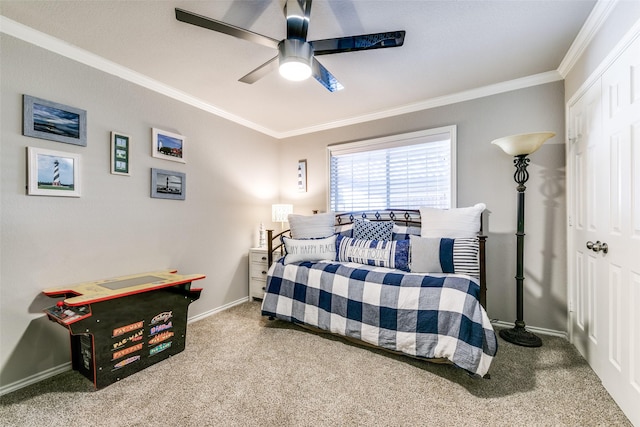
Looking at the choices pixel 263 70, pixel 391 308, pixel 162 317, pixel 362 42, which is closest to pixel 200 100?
pixel 263 70

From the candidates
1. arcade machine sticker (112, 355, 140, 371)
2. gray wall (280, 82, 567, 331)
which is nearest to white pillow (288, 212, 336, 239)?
gray wall (280, 82, 567, 331)

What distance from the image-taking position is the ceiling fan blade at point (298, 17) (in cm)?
150

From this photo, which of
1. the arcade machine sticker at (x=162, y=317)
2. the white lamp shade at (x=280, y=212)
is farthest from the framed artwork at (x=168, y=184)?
the white lamp shade at (x=280, y=212)

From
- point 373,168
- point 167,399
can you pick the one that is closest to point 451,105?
point 373,168

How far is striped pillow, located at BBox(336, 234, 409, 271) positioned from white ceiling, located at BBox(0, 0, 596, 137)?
1.56 metres

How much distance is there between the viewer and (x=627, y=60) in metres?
1.46

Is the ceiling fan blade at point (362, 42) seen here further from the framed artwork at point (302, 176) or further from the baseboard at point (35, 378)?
the baseboard at point (35, 378)

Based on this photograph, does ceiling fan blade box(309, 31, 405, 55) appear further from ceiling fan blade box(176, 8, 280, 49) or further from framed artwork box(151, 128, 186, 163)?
framed artwork box(151, 128, 186, 163)

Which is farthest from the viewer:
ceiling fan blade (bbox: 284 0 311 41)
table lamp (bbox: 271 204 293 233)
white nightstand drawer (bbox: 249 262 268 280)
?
table lamp (bbox: 271 204 293 233)

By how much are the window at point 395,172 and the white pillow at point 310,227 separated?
0.54m

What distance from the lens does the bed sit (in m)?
1.79

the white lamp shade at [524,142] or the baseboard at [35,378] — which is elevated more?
the white lamp shade at [524,142]

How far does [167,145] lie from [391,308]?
2.56m

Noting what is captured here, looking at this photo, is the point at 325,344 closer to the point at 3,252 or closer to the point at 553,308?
the point at 553,308
